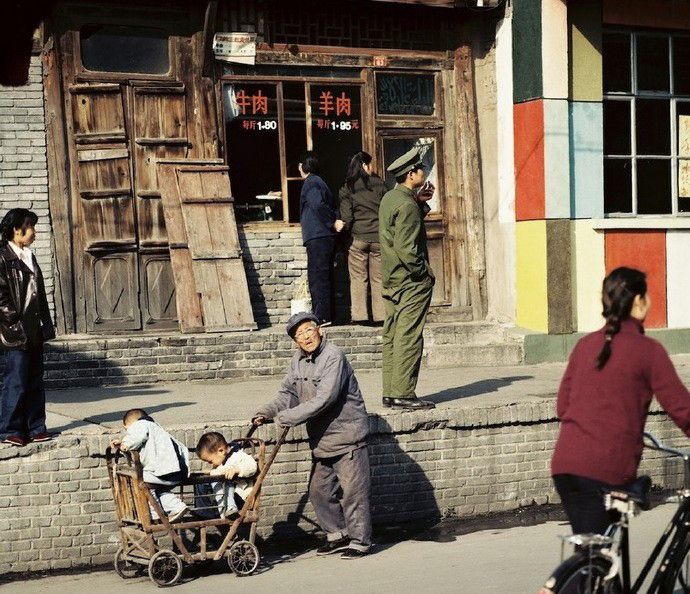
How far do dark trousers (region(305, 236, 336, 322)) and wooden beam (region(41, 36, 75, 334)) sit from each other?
2.44 meters

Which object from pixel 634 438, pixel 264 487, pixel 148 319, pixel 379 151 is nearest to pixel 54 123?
pixel 148 319

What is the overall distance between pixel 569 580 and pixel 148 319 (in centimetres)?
828

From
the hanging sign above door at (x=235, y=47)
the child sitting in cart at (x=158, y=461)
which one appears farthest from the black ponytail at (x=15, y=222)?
the hanging sign above door at (x=235, y=47)

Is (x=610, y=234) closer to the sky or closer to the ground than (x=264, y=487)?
closer to the sky

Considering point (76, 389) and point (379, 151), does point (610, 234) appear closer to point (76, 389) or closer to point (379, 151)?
point (379, 151)

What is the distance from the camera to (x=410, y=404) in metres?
9.15

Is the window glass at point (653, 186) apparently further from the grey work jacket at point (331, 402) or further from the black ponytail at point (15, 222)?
the black ponytail at point (15, 222)

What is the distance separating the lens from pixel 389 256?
9.30 meters

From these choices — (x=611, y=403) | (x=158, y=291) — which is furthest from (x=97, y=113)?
(x=611, y=403)

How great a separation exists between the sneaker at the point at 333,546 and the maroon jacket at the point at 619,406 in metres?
A: 3.21

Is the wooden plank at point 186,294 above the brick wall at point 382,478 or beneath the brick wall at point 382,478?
above

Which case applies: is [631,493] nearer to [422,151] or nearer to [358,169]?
[358,169]

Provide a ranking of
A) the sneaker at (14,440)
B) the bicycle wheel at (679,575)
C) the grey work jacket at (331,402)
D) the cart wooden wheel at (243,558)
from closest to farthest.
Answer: the bicycle wheel at (679,575) < the cart wooden wheel at (243,558) < the grey work jacket at (331,402) < the sneaker at (14,440)

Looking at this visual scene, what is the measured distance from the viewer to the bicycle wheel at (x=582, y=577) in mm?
4730
